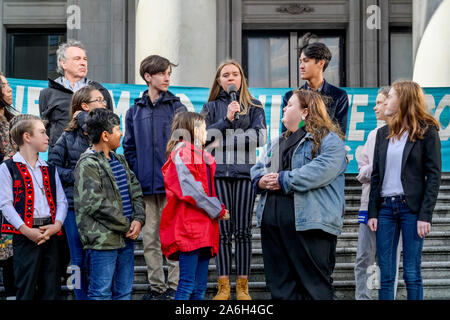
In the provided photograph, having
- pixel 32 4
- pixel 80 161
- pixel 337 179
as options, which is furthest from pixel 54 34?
pixel 337 179

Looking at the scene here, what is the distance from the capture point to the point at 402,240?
230 inches

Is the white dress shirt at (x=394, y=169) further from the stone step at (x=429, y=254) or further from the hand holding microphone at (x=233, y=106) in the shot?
the stone step at (x=429, y=254)

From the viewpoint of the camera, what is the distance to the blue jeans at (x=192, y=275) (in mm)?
5809

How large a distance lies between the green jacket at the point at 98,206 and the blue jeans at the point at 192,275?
52cm

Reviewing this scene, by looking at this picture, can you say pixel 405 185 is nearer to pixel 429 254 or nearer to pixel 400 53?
pixel 429 254

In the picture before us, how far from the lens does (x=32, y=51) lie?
49.1ft

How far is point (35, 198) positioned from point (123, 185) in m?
0.72

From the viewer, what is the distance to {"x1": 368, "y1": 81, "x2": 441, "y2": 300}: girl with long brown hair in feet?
18.8

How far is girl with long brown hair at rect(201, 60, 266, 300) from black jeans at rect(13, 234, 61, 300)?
139 centimetres

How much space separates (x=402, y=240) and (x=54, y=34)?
10.8 metres

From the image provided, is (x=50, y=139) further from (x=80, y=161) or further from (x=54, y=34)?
(x=54, y=34)

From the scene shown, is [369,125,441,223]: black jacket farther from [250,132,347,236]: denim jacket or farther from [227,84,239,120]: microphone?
[227,84,239,120]: microphone

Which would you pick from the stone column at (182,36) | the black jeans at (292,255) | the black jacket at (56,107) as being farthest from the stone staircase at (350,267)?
the stone column at (182,36)

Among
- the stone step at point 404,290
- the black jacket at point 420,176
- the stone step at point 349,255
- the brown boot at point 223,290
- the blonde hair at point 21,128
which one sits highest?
the blonde hair at point 21,128
